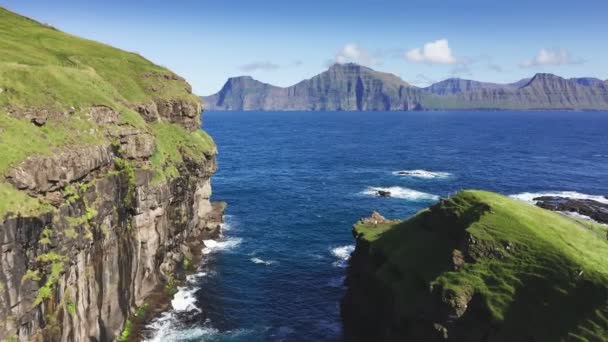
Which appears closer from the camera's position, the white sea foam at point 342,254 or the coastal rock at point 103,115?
the coastal rock at point 103,115

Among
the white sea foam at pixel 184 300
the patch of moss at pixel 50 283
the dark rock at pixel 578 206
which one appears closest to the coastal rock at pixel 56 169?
the patch of moss at pixel 50 283

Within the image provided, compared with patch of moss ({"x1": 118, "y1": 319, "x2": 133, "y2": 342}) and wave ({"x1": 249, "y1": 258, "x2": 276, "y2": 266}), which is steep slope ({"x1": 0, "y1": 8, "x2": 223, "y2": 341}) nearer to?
patch of moss ({"x1": 118, "y1": 319, "x2": 133, "y2": 342})

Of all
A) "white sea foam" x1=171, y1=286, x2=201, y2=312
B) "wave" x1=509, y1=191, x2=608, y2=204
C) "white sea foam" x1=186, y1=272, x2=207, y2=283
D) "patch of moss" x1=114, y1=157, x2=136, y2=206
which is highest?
"patch of moss" x1=114, y1=157, x2=136, y2=206

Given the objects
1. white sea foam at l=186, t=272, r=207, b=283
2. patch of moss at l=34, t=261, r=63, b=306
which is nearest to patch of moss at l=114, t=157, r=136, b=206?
patch of moss at l=34, t=261, r=63, b=306

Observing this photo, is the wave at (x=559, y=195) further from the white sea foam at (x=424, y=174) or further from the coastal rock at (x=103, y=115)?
the coastal rock at (x=103, y=115)

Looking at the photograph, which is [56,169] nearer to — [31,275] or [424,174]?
[31,275]
